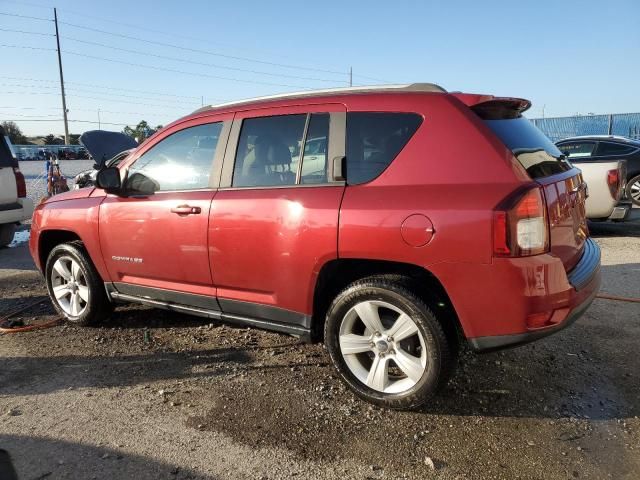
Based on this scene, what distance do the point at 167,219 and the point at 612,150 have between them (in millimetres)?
9841

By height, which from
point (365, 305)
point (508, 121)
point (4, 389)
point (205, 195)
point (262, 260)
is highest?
point (508, 121)

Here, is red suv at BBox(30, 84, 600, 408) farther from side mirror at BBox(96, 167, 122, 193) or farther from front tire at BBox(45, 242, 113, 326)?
front tire at BBox(45, 242, 113, 326)

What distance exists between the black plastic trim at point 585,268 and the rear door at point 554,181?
0.14 ft

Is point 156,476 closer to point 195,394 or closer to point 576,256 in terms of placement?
point 195,394

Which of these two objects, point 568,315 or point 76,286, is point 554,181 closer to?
point 568,315

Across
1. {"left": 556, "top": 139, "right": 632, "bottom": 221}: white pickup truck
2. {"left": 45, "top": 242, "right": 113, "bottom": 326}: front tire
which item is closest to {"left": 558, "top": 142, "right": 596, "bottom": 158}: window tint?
{"left": 556, "top": 139, "right": 632, "bottom": 221}: white pickup truck

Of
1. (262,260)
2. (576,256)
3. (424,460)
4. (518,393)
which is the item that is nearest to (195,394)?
(262,260)

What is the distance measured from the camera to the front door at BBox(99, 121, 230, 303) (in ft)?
11.6

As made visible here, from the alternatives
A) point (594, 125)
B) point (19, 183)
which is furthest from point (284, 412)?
point (594, 125)

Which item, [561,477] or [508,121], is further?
[508,121]

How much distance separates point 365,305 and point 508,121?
1.39 metres

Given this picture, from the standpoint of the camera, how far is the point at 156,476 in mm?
2412

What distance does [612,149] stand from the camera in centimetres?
1021

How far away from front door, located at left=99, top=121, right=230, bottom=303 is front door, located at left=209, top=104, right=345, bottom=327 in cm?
15
